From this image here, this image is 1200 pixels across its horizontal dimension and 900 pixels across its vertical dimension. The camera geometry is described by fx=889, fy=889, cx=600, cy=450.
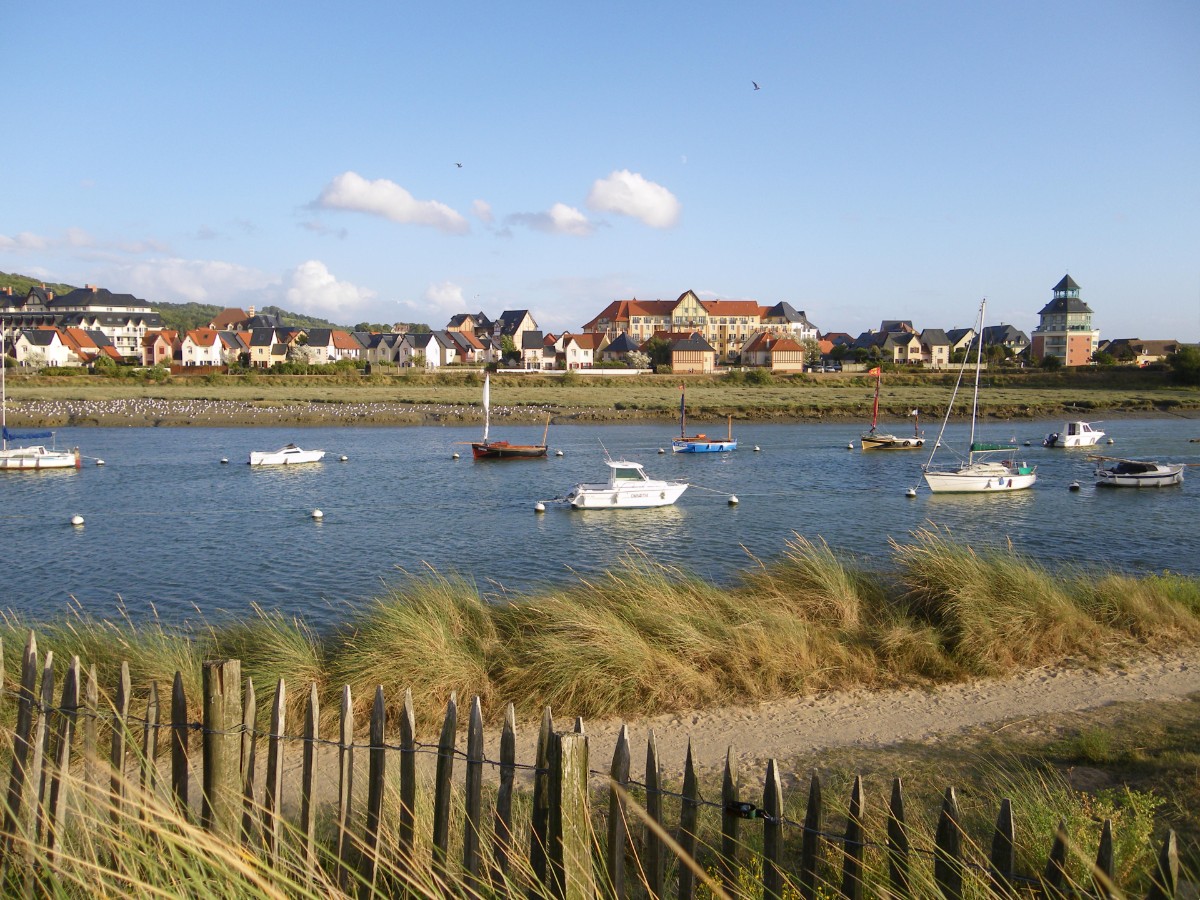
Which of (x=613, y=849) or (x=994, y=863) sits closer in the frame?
(x=994, y=863)

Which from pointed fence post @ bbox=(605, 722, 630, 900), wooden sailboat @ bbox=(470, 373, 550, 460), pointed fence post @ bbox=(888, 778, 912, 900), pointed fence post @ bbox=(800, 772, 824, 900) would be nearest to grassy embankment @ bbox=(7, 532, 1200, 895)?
pointed fence post @ bbox=(800, 772, 824, 900)

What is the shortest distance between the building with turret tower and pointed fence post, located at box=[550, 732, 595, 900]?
138 meters

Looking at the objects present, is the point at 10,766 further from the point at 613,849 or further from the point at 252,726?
the point at 613,849

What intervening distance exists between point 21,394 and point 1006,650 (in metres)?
92.0

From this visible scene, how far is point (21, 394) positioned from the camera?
3231 inches

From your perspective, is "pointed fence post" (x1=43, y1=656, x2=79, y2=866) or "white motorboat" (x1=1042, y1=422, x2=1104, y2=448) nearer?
"pointed fence post" (x1=43, y1=656, x2=79, y2=866)

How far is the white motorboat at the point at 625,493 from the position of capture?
3416 cm

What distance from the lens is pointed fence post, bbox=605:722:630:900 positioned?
439 cm

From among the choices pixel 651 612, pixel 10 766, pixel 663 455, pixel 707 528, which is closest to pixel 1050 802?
pixel 651 612

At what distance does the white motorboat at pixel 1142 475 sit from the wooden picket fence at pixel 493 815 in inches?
1609

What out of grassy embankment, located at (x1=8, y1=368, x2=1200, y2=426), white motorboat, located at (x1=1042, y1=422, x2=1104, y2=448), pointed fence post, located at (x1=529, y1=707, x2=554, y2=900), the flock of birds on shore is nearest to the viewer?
pointed fence post, located at (x1=529, y1=707, x2=554, y2=900)

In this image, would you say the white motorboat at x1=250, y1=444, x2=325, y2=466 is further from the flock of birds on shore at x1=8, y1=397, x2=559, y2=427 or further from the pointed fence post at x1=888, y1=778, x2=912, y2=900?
the pointed fence post at x1=888, y1=778, x2=912, y2=900

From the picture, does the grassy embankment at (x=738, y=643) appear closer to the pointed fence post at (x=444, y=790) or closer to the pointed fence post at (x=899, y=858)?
the pointed fence post at (x=899, y=858)

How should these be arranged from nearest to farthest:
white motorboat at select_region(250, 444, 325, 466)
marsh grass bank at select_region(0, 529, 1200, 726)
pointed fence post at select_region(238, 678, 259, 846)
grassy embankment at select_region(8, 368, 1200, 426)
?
pointed fence post at select_region(238, 678, 259, 846) → marsh grass bank at select_region(0, 529, 1200, 726) → white motorboat at select_region(250, 444, 325, 466) → grassy embankment at select_region(8, 368, 1200, 426)
